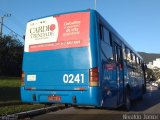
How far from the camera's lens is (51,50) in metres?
10.6

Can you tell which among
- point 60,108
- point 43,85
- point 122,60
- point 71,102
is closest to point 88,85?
point 71,102

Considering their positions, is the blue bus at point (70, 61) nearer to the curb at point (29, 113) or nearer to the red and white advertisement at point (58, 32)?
the red and white advertisement at point (58, 32)

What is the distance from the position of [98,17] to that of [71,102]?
2801 mm

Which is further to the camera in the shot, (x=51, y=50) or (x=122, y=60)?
(x=122, y=60)

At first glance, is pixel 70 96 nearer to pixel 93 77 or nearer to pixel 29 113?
pixel 93 77

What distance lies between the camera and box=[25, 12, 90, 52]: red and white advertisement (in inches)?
403

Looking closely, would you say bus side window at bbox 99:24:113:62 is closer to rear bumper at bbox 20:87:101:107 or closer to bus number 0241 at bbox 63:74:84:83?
bus number 0241 at bbox 63:74:84:83

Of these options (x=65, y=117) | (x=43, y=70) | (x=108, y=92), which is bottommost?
(x=65, y=117)

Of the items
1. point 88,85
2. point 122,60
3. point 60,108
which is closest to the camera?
point 88,85

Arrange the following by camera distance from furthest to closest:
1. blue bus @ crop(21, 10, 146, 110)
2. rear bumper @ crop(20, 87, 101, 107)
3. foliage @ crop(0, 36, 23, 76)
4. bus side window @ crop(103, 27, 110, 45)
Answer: foliage @ crop(0, 36, 23, 76), bus side window @ crop(103, 27, 110, 45), blue bus @ crop(21, 10, 146, 110), rear bumper @ crop(20, 87, 101, 107)

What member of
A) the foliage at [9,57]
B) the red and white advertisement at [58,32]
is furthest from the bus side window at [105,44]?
the foliage at [9,57]

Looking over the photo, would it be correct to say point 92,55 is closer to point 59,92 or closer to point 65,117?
point 59,92

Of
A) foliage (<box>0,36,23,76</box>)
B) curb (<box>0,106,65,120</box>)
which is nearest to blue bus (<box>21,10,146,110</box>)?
curb (<box>0,106,65,120</box>)

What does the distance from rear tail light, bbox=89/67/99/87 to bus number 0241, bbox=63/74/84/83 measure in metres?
0.30
